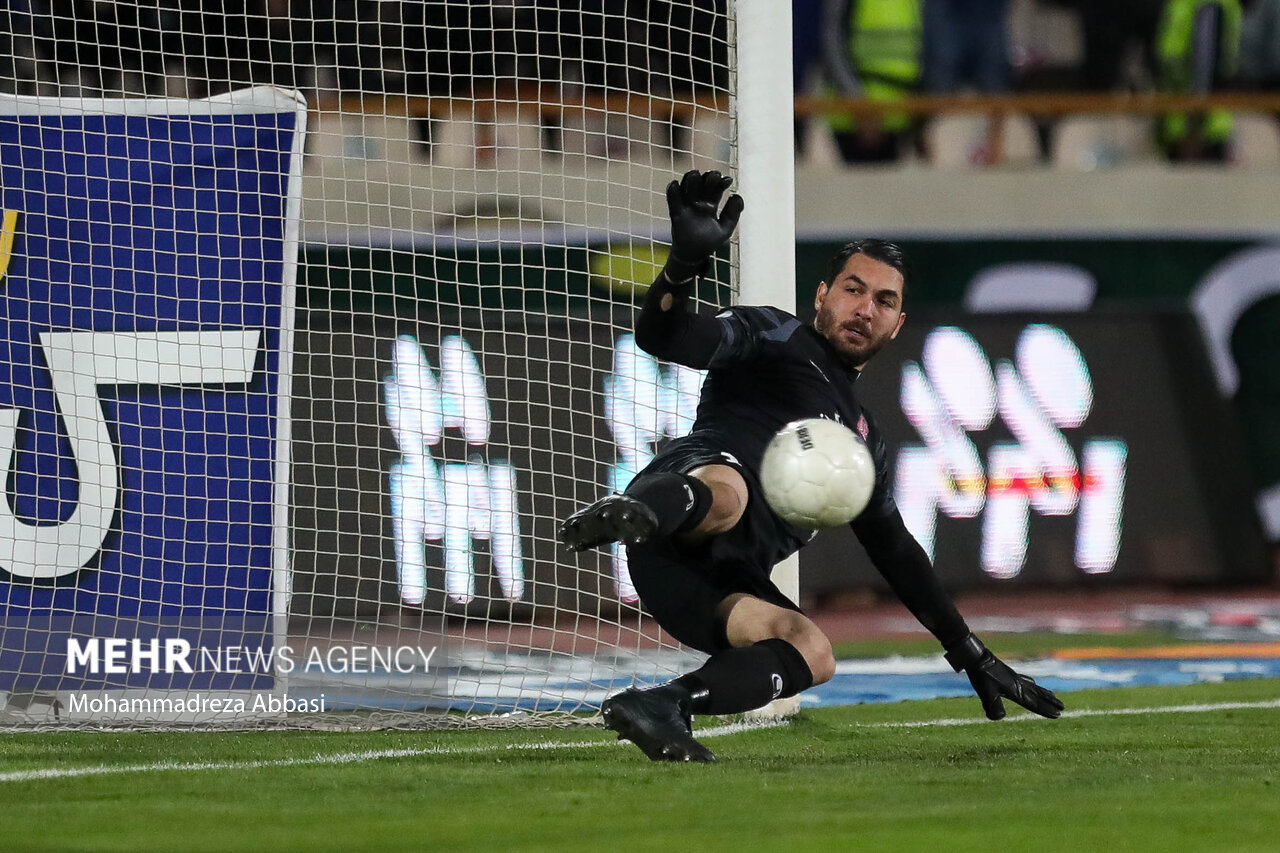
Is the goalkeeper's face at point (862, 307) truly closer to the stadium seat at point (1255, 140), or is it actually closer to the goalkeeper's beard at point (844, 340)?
the goalkeeper's beard at point (844, 340)

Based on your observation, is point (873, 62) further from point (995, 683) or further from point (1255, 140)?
point (995, 683)

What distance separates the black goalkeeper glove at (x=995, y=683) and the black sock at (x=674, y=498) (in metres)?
1.09

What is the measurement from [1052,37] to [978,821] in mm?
10766

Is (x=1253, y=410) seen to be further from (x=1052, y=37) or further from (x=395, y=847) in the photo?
(x=395, y=847)

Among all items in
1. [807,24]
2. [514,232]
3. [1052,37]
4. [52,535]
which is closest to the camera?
[52,535]

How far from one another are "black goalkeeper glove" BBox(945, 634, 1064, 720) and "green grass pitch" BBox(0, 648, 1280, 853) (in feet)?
0.41

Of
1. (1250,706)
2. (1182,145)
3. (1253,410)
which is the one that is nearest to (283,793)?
(1250,706)

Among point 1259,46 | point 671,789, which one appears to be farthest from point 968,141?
point 671,789

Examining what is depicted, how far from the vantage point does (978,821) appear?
3.62 meters

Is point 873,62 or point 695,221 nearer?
point 695,221

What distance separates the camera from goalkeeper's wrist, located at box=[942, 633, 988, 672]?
200 inches

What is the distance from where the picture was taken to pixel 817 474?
4.35 meters

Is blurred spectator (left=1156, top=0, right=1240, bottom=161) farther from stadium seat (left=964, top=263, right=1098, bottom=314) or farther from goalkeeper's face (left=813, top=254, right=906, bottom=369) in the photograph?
goalkeeper's face (left=813, top=254, right=906, bottom=369)

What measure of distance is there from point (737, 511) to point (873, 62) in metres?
7.95
